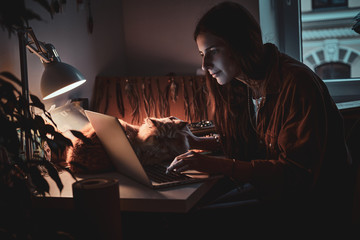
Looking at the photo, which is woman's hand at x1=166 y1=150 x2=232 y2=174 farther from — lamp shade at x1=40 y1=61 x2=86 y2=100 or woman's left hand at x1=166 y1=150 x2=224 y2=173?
lamp shade at x1=40 y1=61 x2=86 y2=100

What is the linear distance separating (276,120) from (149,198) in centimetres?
47

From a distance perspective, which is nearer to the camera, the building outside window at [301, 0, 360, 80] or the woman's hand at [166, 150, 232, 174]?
the woman's hand at [166, 150, 232, 174]

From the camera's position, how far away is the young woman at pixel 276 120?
116 centimetres

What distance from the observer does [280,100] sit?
1259 millimetres

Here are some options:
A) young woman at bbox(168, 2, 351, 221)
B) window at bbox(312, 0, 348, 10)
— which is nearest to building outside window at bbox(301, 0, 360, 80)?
window at bbox(312, 0, 348, 10)

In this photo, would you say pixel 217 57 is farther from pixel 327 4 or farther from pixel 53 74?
pixel 327 4

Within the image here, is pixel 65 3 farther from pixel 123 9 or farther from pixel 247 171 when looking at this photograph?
pixel 247 171

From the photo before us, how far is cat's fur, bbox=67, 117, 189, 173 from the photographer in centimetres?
139

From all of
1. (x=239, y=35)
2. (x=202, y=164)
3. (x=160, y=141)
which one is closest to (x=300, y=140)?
(x=202, y=164)

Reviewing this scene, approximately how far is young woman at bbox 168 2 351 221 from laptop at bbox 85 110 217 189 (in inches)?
1.9

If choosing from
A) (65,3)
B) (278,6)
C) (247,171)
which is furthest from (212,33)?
(278,6)

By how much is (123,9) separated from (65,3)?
59cm

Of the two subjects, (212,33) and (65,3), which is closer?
(212,33)

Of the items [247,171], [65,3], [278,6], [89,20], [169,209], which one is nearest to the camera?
[169,209]
